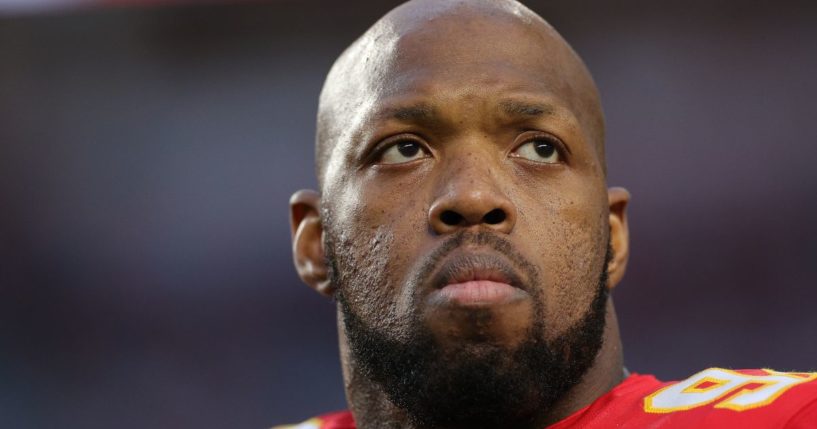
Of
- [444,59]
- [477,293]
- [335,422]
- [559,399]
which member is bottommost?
[335,422]

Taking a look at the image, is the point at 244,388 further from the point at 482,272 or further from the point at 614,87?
the point at 482,272

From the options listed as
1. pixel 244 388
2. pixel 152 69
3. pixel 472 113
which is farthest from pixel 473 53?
pixel 152 69

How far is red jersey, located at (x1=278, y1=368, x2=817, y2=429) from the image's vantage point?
6.48 feet

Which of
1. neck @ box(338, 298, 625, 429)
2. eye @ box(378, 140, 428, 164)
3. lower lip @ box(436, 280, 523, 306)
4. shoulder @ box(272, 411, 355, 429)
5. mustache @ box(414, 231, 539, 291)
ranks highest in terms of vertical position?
eye @ box(378, 140, 428, 164)

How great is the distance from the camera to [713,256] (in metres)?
5.20

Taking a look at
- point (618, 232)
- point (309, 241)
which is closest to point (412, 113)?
point (309, 241)

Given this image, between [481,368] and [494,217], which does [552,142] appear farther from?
[481,368]

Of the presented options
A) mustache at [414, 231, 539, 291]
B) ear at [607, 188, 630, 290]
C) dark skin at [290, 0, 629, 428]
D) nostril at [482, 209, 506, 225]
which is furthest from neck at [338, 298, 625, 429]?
nostril at [482, 209, 506, 225]

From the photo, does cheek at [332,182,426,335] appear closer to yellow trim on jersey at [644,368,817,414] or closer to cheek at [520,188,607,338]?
cheek at [520,188,607,338]

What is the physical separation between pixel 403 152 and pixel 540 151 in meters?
0.33

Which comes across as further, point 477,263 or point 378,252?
point 378,252

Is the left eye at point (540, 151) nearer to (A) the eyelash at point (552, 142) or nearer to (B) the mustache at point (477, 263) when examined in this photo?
(A) the eyelash at point (552, 142)

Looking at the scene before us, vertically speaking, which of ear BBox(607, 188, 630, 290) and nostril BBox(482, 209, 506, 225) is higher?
nostril BBox(482, 209, 506, 225)

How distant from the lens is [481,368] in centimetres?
214
